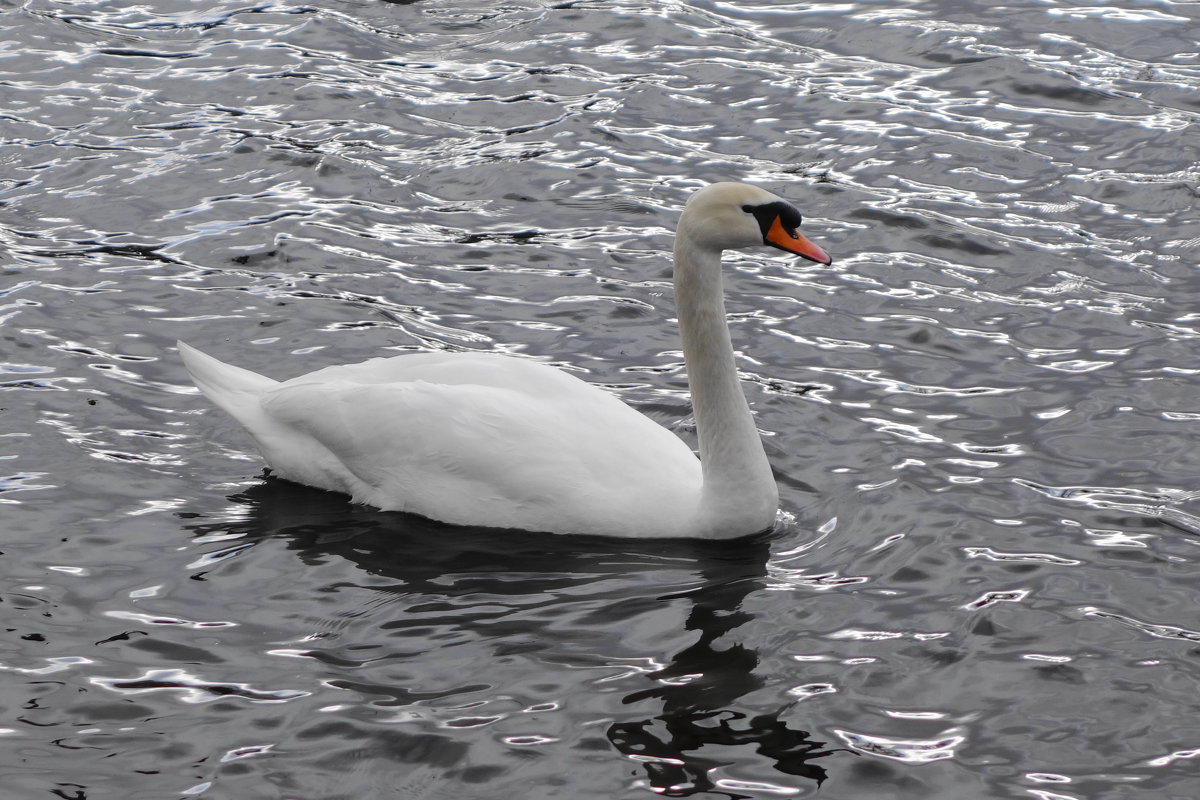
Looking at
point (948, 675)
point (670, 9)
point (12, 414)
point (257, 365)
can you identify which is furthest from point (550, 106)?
point (948, 675)

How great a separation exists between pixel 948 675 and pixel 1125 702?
69 centimetres

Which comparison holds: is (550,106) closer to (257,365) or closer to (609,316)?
(609,316)

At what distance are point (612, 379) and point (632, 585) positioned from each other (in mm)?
2388

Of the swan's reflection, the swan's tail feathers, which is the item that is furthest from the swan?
the swan's tail feathers

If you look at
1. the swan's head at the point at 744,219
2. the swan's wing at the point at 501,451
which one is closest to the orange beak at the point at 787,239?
the swan's head at the point at 744,219

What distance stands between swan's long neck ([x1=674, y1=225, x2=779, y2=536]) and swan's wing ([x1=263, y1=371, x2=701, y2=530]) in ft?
0.66

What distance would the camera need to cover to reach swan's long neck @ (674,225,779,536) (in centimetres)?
782

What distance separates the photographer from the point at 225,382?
890 centimetres

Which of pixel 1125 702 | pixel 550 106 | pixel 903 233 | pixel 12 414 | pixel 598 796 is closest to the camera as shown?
pixel 598 796

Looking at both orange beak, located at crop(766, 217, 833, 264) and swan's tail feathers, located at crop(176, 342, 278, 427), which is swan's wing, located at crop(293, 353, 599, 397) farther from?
orange beak, located at crop(766, 217, 833, 264)

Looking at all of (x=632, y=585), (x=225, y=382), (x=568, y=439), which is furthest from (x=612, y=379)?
(x=632, y=585)

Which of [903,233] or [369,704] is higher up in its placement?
[903,233]

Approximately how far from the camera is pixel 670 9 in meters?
16.4

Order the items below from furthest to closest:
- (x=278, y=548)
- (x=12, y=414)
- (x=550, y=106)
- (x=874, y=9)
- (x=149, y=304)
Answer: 1. (x=874, y=9)
2. (x=550, y=106)
3. (x=149, y=304)
4. (x=12, y=414)
5. (x=278, y=548)
